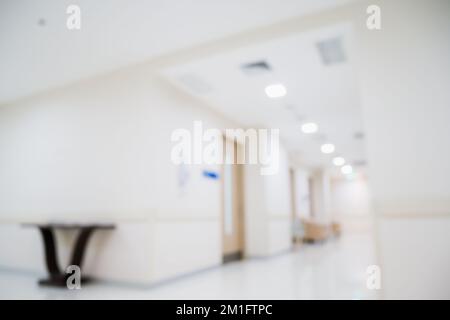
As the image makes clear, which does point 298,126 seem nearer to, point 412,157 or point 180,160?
point 180,160

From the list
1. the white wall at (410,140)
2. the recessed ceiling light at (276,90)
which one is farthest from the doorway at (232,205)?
the white wall at (410,140)

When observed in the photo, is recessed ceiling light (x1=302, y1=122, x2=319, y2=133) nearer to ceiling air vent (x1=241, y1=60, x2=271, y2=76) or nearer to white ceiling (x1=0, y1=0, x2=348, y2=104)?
ceiling air vent (x1=241, y1=60, x2=271, y2=76)

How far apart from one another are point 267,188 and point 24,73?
5.48 meters

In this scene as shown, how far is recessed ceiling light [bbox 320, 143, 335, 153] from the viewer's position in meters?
9.75

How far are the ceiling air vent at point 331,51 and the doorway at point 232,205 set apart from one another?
3043mm

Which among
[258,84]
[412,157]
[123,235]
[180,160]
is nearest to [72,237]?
[123,235]

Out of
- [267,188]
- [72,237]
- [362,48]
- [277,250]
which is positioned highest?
[362,48]

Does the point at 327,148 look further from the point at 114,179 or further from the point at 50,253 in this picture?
the point at 50,253

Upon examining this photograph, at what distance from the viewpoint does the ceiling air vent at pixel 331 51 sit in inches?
158

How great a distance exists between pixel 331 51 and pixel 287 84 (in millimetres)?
1104

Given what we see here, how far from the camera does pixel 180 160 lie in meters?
5.14

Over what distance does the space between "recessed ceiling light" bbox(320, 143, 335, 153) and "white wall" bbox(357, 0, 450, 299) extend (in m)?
6.64

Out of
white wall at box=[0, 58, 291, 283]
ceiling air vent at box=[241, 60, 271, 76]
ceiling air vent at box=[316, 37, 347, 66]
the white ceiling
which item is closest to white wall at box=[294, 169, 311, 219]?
white wall at box=[0, 58, 291, 283]

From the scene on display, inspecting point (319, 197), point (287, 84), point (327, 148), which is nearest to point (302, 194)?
point (319, 197)
